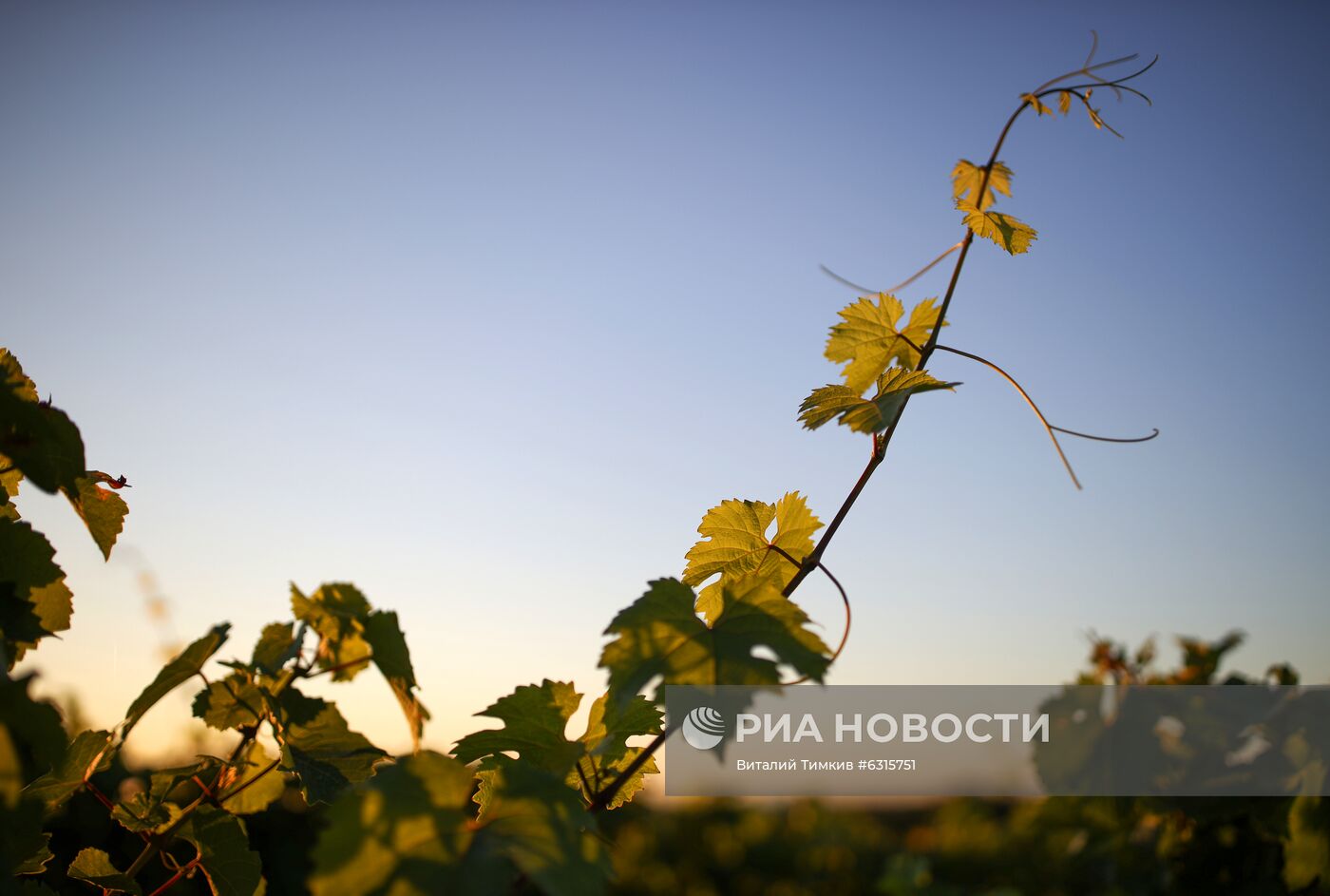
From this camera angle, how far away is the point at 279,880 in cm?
224

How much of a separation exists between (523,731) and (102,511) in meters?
0.65

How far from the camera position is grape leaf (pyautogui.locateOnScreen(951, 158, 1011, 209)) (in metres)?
1.37

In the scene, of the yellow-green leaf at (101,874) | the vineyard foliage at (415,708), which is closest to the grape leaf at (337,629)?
the vineyard foliage at (415,708)

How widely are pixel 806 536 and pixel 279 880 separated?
1848mm

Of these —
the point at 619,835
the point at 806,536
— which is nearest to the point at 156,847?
the point at 806,536

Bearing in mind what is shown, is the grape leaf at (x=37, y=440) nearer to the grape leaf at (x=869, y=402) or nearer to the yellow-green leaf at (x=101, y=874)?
the yellow-green leaf at (x=101, y=874)

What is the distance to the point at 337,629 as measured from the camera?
1685 millimetres

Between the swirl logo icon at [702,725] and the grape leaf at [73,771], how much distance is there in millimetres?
920

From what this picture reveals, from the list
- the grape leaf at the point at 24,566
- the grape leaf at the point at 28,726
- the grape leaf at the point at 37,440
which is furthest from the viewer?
the grape leaf at the point at 24,566

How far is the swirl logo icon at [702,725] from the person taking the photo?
972mm

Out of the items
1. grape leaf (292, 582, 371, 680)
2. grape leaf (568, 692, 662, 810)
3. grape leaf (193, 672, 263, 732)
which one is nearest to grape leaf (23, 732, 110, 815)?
grape leaf (193, 672, 263, 732)

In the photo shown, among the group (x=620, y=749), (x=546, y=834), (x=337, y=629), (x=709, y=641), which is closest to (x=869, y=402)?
(x=709, y=641)

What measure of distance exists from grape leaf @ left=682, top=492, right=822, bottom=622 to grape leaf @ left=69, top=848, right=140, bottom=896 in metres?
0.90

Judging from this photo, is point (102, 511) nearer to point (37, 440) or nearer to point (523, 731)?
point (37, 440)
